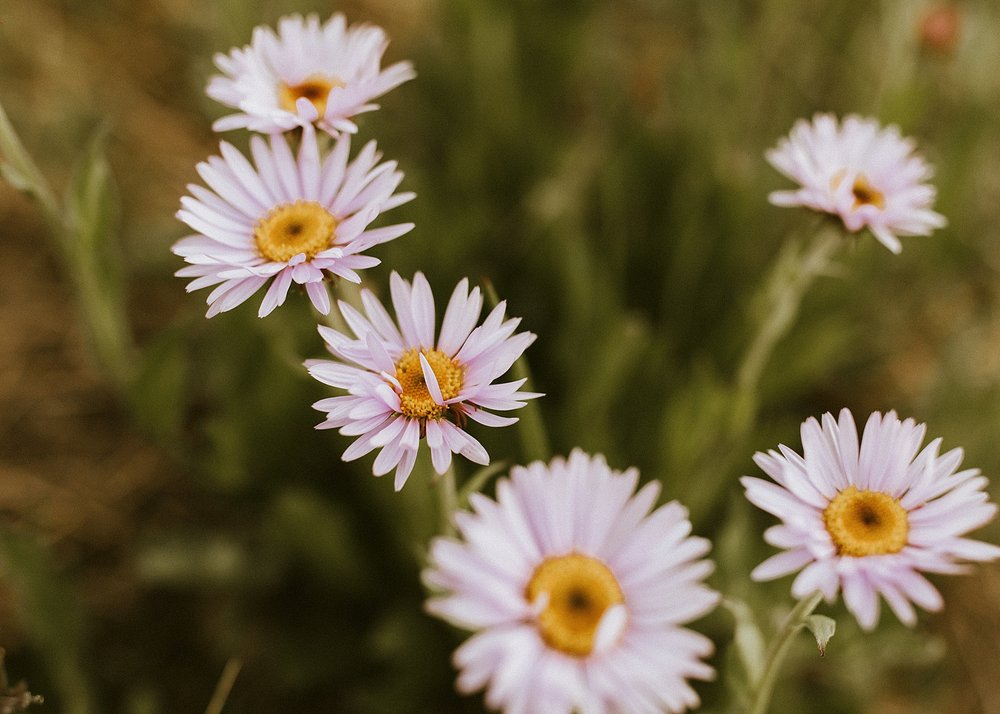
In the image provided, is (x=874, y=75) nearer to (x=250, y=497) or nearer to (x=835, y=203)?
(x=835, y=203)

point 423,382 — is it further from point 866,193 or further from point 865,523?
point 866,193

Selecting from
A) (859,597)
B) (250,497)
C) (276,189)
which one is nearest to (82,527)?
(250,497)

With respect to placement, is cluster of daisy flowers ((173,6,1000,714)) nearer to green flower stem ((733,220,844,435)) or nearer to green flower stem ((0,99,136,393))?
green flower stem ((733,220,844,435))

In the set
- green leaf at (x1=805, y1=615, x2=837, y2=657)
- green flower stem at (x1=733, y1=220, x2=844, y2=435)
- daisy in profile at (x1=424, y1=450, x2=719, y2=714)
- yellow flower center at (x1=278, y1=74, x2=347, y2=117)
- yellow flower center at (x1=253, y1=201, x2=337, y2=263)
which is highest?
green flower stem at (x1=733, y1=220, x2=844, y2=435)

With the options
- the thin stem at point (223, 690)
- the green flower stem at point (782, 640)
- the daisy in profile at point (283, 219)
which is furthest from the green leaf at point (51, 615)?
the green flower stem at point (782, 640)

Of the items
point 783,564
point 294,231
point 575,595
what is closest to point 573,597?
point 575,595

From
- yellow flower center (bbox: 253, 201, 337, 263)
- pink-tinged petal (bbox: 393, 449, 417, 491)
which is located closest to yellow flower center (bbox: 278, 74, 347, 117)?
yellow flower center (bbox: 253, 201, 337, 263)
